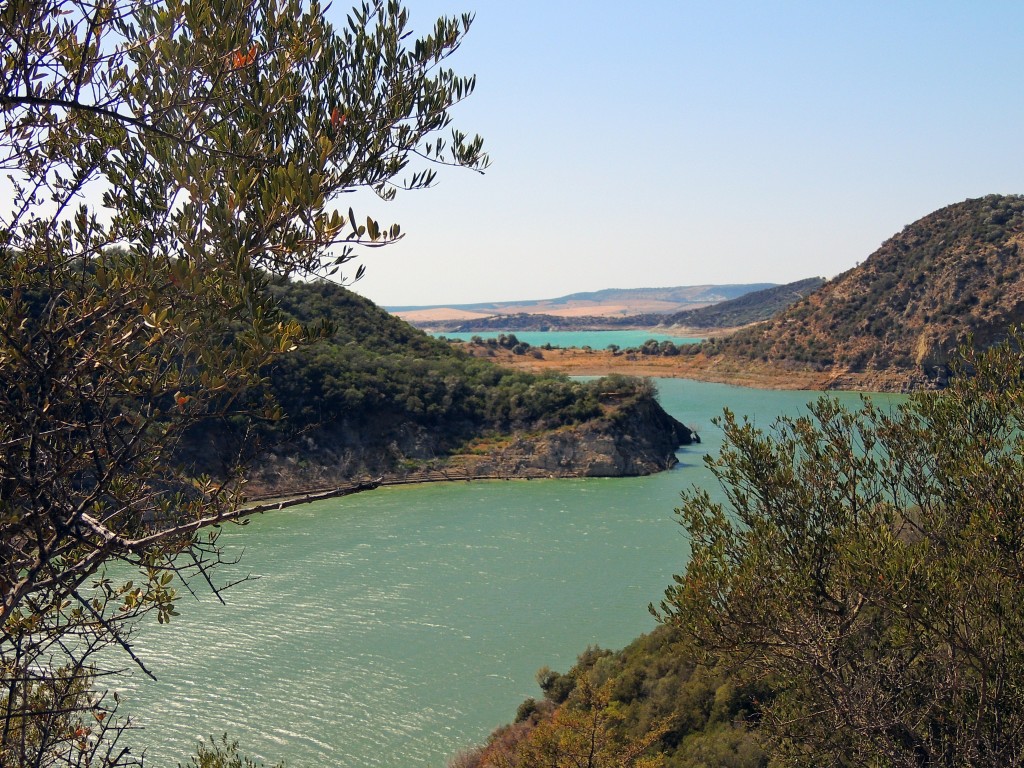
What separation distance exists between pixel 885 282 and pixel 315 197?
8841 centimetres

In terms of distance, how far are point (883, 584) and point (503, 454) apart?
37699 mm

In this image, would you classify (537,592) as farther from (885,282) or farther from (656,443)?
(885,282)

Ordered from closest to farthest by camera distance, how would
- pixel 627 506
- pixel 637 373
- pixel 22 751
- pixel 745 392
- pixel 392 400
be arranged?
pixel 22 751
pixel 627 506
pixel 392 400
pixel 745 392
pixel 637 373

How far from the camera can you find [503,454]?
147 feet

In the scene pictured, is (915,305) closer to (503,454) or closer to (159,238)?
(503,454)

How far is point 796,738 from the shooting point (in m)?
8.73

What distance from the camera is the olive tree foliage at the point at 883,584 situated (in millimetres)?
7297

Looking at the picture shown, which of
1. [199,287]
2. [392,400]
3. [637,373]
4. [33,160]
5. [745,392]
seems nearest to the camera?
[199,287]

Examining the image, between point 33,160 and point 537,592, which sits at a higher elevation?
point 33,160

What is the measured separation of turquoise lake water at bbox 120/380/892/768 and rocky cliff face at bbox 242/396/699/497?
416 cm

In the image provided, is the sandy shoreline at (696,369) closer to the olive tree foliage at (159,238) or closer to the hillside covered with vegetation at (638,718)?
the hillside covered with vegetation at (638,718)

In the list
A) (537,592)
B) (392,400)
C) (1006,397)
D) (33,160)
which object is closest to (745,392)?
(392,400)

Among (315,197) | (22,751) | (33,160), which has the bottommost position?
(22,751)

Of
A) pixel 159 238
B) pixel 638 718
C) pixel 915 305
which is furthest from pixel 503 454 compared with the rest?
pixel 915 305
